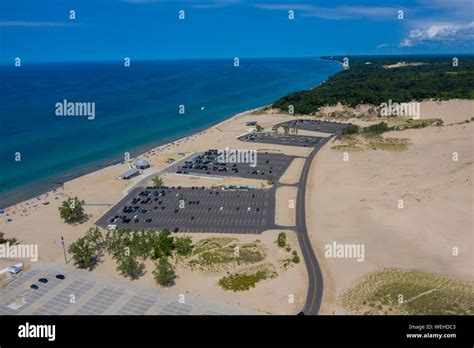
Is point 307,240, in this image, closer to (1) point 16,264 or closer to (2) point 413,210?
(2) point 413,210

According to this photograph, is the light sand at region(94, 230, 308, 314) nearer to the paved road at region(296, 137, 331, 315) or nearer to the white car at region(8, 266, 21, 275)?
the paved road at region(296, 137, 331, 315)

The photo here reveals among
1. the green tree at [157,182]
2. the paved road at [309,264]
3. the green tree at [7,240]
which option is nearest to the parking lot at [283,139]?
the paved road at [309,264]

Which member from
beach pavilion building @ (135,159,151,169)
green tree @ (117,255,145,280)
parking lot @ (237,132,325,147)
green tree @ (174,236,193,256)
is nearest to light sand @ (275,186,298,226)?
green tree @ (174,236,193,256)

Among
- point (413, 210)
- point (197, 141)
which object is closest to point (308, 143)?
point (197, 141)

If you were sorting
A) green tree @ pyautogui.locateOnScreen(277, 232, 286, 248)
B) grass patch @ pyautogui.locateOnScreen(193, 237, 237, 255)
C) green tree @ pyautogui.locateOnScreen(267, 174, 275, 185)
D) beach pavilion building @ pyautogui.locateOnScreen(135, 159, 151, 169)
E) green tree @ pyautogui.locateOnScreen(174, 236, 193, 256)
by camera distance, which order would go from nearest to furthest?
1. green tree @ pyautogui.locateOnScreen(174, 236, 193, 256)
2. green tree @ pyautogui.locateOnScreen(277, 232, 286, 248)
3. grass patch @ pyautogui.locateOnScreen(193, 237, 237, 255)
4. green tree @ pyautogui.locateOnScreen(267, 174, 275, 185)
5. beach pavilion building @ pyautogui.locateOnScreen(135, 159, 151, 169)

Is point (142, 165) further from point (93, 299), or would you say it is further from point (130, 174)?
point (93, 299)

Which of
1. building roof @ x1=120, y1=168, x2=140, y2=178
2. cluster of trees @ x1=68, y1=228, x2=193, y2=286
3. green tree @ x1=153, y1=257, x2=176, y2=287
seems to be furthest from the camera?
building roof @ x1=120, y1=168, x2=140, y2=178

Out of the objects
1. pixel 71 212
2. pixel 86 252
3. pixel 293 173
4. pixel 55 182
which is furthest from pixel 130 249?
pixel 55 182
